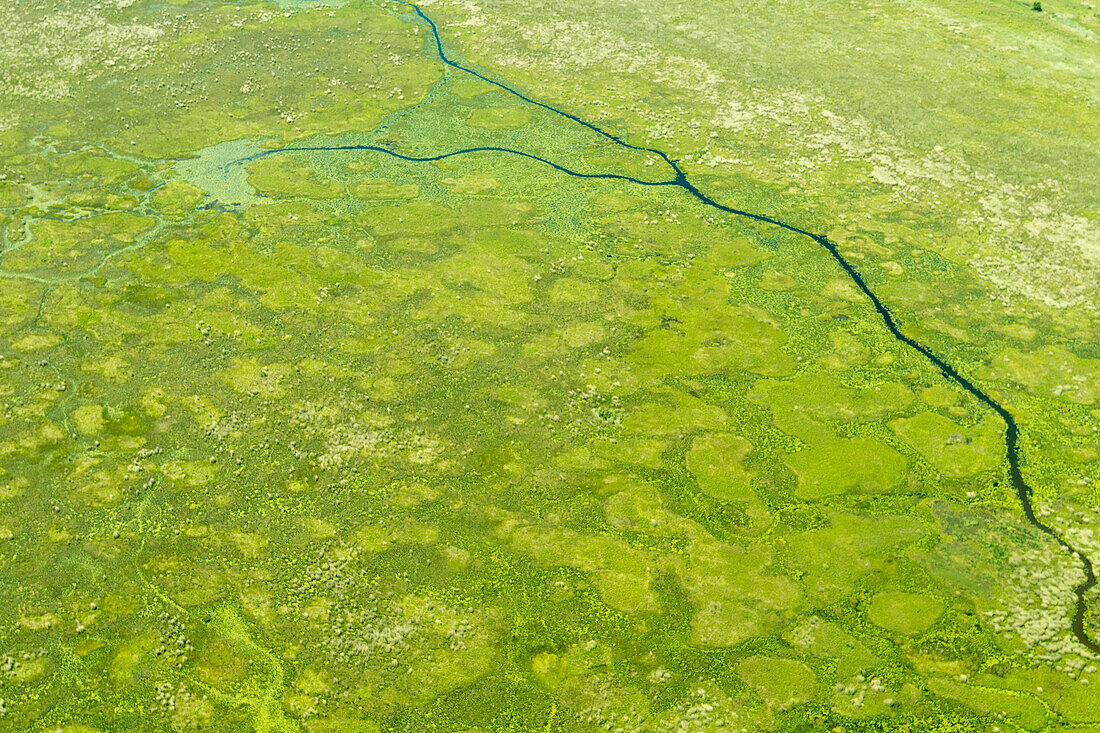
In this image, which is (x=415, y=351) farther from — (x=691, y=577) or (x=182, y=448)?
(x=691, y=577)

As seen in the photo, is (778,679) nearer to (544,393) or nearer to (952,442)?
(952,442)

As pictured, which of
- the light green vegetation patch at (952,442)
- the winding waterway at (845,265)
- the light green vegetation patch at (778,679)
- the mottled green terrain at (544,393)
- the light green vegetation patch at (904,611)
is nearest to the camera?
the light green vegetation patch at (778,679)

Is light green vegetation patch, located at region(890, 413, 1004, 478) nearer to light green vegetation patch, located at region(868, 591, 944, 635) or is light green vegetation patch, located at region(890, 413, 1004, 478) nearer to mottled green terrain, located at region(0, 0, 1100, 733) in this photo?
mottled green terrain, located at region(0, 0, 1100, 733)

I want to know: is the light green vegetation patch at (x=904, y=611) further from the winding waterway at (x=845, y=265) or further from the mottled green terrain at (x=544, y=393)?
the winding waterway at (x=845, y=265)

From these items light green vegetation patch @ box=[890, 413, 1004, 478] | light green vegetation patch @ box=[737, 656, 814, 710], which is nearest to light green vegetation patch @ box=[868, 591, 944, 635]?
light green vegetation patch @ box=[737, 656, 814, 710]

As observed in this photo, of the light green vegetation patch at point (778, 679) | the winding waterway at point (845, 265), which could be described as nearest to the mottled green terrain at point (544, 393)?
the light green vegetation patch at point (778, 679)

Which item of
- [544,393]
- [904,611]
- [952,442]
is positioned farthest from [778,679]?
[544,393]
